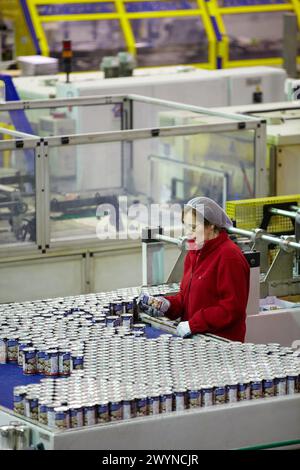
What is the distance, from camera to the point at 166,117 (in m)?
9.18

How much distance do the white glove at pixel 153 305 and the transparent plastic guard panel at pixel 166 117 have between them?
7.59 ft

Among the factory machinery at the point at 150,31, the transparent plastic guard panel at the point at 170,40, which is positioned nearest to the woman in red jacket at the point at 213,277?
the factory machinery at the point at 150,31

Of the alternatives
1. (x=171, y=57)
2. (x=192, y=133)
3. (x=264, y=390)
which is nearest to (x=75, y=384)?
(x=264, y=390)

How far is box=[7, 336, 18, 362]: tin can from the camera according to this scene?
5559 mm

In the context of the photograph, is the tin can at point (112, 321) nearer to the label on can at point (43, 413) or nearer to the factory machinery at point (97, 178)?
the label on can at point (43, 413)

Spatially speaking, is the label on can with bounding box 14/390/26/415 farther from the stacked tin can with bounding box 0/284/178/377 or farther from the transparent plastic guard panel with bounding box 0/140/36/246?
the transparent plastic guard panel with bounding box 0/140/36/246

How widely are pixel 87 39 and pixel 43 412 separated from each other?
9.27m

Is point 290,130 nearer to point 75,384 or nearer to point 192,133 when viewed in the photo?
point 192,133

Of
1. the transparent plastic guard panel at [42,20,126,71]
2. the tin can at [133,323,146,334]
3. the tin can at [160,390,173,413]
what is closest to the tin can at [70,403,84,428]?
the tin can at [160,390,173,413]

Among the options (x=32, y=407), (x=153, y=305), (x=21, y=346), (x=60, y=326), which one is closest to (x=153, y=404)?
(x=32, y=407)

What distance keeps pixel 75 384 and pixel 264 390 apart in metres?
0.75

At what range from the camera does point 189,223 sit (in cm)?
593

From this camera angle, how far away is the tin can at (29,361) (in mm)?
5328

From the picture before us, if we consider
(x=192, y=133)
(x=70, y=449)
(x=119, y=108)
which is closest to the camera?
(x=70, y=449)
